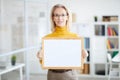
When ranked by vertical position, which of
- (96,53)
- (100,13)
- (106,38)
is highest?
(100,13)

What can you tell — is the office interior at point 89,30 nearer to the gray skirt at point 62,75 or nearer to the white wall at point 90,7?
the white wall at point 90,7

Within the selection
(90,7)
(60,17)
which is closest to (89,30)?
(90,7)

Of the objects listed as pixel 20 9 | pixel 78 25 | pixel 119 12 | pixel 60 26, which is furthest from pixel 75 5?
pixel 60 26

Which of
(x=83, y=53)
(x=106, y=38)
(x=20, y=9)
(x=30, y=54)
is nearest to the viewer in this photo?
(x=83, y=53)

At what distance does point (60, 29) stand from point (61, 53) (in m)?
0.21

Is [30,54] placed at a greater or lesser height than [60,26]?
lesser

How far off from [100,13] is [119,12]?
507mm

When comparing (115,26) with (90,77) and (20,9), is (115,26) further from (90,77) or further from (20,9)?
(20,9)

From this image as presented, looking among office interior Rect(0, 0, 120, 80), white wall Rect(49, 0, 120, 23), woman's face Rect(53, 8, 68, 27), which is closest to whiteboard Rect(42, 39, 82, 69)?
woman's face Rect(53, 8, 68, 27)

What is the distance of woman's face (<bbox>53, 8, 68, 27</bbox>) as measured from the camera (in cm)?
198

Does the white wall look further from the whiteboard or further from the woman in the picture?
the whiteboard

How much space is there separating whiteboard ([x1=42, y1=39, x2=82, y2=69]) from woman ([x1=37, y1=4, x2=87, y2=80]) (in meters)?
0.05

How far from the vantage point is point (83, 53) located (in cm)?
193

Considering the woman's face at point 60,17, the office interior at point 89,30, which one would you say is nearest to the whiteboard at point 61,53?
the woman's face at point 60,17
